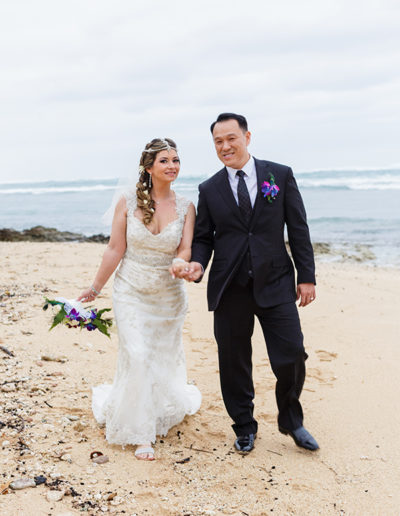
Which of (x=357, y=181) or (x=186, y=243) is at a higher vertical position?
(x=357, y=181)

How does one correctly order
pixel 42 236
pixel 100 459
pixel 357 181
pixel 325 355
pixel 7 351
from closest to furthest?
pixel 100 459
pixel 7 351
pixel 325 355
pixel 42 236
pixel 357 181

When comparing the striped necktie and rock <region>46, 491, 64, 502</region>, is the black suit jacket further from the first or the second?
rock <region>46, 491, 64, 502</region>

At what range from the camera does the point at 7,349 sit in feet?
17.9

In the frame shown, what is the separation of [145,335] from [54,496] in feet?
4.21

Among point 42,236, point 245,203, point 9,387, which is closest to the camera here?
point 245,203

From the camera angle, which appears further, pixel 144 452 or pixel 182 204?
pixel 182 204

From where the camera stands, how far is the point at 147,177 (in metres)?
4.30

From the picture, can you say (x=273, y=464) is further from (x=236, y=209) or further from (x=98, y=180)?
(x=98, y=180)

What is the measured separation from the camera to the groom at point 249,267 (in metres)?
3.87

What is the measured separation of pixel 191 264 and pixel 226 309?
1.37 ft

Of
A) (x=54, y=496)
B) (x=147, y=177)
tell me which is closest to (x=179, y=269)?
(x=147, y=177)

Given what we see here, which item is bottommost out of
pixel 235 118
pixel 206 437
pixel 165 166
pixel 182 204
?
pixel 206 437

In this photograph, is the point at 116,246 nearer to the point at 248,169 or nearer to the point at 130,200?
the point at 130,200

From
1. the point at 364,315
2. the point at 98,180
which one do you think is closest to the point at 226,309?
the point at 364,315
